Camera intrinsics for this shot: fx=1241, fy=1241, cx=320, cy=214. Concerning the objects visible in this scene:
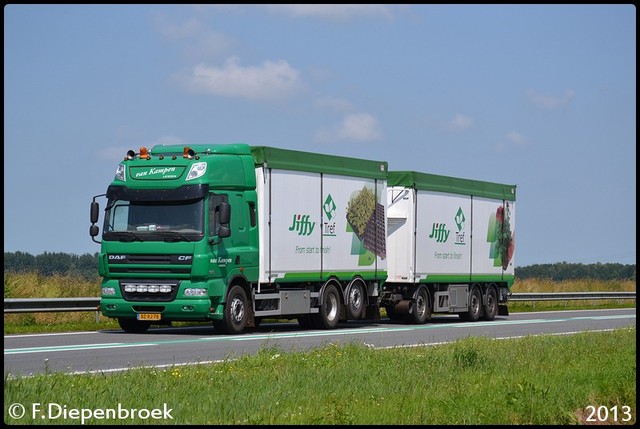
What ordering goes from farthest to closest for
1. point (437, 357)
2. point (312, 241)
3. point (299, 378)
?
point (312, 241) → point (437, 357) → point (299, 378)

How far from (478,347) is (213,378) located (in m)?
7.35

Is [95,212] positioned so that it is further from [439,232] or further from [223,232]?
[439,232]

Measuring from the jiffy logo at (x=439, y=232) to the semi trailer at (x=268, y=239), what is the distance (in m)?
0.05

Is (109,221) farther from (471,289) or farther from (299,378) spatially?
(471,289)

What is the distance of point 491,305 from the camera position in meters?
36.4

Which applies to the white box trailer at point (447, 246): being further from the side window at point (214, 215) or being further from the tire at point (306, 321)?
the side window at point (214, 215)

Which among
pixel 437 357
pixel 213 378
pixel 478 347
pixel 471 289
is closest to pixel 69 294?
pixel 471 289

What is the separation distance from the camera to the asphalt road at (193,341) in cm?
1756

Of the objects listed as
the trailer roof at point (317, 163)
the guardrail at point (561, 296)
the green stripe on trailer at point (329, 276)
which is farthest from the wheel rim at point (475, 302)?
the guardrail at point (561, 296)

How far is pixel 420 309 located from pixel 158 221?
34.4 feet

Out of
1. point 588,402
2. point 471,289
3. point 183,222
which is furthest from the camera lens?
point 471,289

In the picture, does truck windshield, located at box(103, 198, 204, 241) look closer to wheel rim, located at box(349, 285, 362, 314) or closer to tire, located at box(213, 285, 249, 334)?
tire, located at box(213, 285, 249, 334)

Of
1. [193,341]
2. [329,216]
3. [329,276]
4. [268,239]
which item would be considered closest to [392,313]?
[329,276]

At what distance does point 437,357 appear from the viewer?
17062 millimetres
